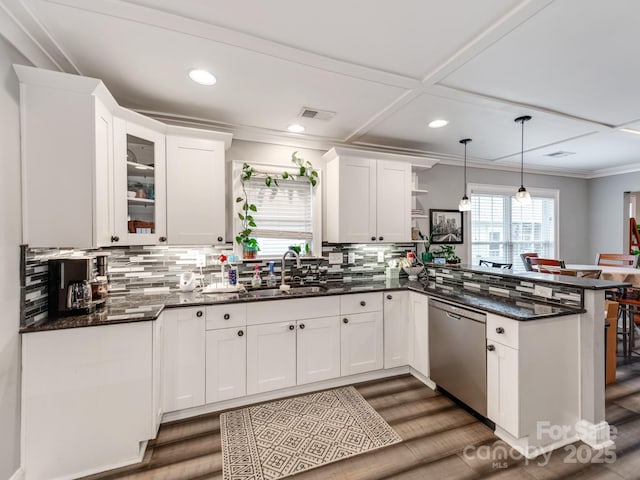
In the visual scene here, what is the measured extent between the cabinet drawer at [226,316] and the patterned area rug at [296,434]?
729 millimetres

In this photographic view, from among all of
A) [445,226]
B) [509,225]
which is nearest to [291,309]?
[445,226]

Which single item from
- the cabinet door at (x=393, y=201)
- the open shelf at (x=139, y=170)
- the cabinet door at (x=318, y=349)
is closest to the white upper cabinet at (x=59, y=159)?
the open shelf at (x=139, y=170)

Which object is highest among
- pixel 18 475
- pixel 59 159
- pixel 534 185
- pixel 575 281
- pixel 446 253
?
pixel 534 185

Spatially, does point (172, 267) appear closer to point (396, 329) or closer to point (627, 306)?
point (396, 329)

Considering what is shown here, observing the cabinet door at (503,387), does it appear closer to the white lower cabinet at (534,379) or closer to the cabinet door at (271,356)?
the white lower cabinet at (534,379)

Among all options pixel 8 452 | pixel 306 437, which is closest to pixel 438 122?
pixel 306 437

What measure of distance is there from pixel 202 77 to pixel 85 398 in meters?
2.23

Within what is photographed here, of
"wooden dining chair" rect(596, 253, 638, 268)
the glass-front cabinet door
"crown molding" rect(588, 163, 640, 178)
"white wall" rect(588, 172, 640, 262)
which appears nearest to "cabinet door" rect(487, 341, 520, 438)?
the glass-front cabinet door

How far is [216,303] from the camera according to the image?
92.3 inches


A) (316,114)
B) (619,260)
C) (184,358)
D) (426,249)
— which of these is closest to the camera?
(184,358)

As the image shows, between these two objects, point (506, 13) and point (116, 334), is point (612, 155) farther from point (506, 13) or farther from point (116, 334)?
point (116, 334)

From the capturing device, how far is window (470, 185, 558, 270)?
15.1 ft

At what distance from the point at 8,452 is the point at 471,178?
535 cm

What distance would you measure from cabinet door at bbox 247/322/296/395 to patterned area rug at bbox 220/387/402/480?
0.18m
